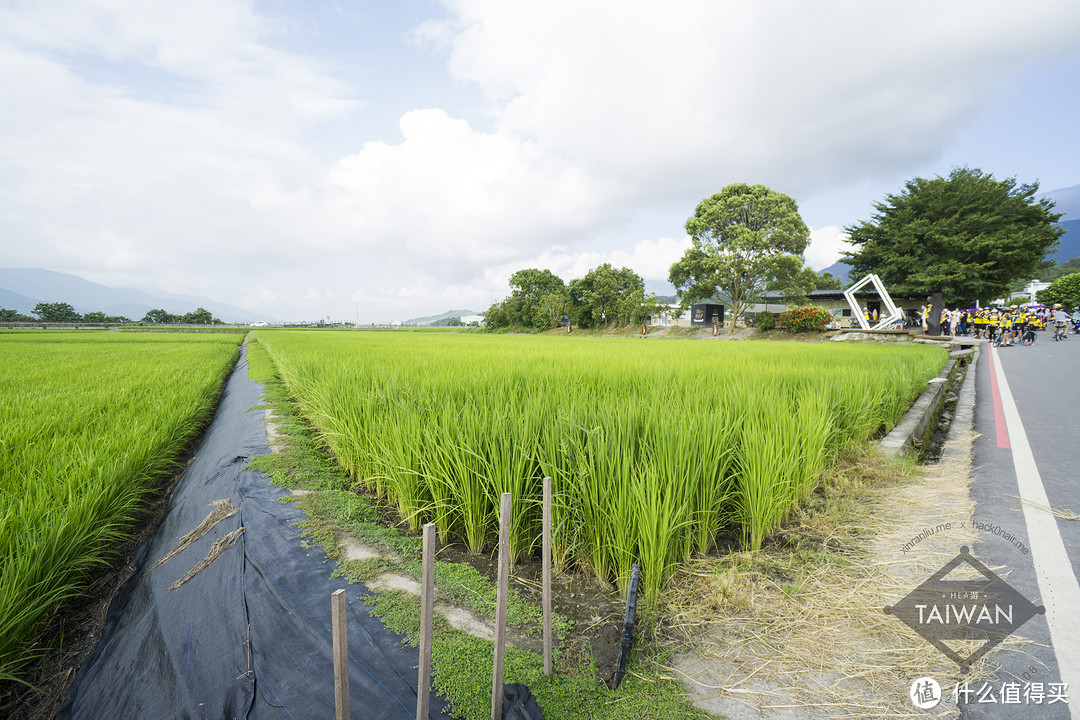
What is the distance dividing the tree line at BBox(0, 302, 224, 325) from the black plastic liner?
6792 centimetres

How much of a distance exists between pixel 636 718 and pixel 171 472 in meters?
4.54

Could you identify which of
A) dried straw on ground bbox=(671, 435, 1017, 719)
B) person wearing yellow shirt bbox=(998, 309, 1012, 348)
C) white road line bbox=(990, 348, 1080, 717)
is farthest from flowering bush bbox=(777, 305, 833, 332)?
dried straw on ground bbox=(671, 435, 1017, 719)

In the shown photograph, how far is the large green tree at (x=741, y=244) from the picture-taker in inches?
923

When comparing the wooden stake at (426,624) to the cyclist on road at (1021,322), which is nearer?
the wooden stake at (426,624)

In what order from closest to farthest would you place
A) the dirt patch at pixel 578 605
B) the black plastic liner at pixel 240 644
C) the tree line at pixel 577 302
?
1. the black plastic liner at pixel 240 644
2. the dirt patch at pixel 578 605
3. the tree line at pixel 577 302

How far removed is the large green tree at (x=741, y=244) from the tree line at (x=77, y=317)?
67419 millimetres

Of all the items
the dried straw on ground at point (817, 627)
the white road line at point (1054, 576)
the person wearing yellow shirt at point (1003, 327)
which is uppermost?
the person wearing yellow shirt at point (1003, 327)

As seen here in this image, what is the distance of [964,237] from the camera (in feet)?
75.3

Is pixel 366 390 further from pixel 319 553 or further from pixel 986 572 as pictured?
pixel 986 572

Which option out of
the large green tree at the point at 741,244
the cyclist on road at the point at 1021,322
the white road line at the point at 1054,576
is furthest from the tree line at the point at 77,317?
the cyclist on road at the point at 1021,322

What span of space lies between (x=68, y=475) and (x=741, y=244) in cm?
2623

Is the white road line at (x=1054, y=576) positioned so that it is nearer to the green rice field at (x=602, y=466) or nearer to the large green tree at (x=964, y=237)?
the green rice field at (x=602, y=466)

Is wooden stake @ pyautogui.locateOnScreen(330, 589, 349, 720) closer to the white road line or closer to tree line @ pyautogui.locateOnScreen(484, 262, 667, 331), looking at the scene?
the white road line

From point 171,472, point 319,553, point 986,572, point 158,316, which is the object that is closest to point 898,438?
point 986,572
